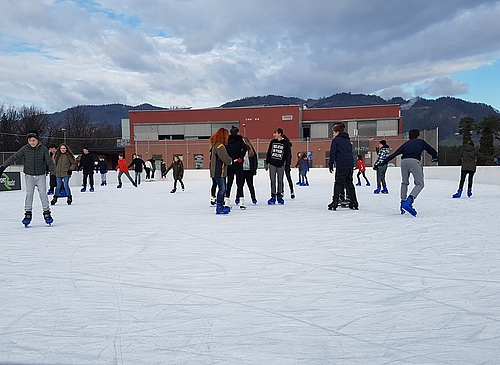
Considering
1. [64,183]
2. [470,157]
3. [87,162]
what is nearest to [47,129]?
[87,162]

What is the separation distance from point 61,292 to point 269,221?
12.9ft

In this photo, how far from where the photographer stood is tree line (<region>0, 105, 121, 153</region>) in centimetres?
4515

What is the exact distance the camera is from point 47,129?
59.2 m

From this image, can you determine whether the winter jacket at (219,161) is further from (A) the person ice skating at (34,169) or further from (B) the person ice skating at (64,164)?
(B) the person ice skating at (64,164)

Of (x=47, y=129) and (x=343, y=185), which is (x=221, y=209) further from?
(x=47, y=129)

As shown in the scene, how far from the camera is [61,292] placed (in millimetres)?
3164

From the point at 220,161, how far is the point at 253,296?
4.85m

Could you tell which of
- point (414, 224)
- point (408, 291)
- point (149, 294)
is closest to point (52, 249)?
point (149, 294)

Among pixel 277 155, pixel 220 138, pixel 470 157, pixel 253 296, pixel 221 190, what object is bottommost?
A: pixel 253 296

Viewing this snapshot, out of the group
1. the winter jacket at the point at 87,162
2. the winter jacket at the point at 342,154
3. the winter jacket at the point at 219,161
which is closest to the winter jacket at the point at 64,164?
the winter jacket at the point at 219,161

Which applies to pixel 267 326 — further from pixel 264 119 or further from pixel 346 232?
pixel 264 119

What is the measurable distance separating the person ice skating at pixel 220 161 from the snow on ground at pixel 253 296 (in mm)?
1844

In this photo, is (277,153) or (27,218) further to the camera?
(277,153)

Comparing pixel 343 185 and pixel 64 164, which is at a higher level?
pixel 64 164
